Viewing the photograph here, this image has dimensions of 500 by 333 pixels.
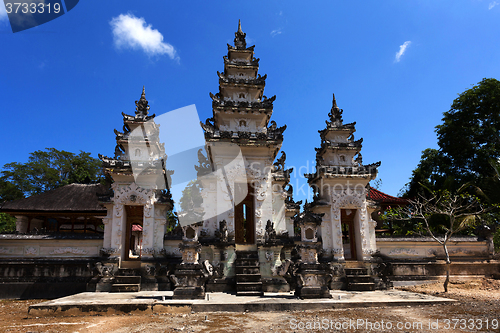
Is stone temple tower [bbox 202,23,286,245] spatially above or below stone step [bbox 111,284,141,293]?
above

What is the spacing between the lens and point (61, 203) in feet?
67.4

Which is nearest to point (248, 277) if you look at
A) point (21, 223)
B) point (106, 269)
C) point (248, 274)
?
point (248, 274)

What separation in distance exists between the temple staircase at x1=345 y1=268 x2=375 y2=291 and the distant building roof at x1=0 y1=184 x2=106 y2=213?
15.5m

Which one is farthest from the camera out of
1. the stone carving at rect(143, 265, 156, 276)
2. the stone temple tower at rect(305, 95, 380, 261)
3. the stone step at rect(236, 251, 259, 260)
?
the stone temple tower at rect(305, 95, 380, 261)

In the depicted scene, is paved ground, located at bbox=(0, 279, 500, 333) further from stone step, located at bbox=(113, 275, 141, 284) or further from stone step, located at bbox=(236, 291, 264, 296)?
stone step, located at bbox=(113, 275, 141, 284)

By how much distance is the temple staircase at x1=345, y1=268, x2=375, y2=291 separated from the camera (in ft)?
44.7

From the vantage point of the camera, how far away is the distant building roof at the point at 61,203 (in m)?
19.5

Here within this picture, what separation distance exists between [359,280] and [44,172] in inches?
1443

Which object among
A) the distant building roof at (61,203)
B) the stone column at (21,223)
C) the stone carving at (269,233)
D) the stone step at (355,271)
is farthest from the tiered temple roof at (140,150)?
the stone column at (21,223)

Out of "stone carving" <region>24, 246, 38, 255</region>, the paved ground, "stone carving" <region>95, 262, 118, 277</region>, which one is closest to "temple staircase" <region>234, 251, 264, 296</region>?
the paved ground

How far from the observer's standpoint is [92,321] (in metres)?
8.02

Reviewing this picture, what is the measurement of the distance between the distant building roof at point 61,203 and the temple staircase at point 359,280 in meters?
15.5

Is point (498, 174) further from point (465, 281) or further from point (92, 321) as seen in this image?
point (92, 321)

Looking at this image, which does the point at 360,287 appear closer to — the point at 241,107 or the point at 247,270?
the point at 247,270
